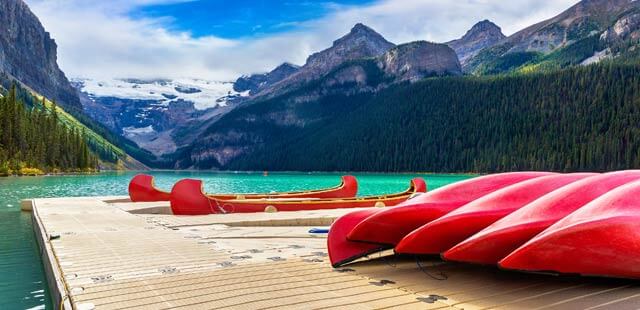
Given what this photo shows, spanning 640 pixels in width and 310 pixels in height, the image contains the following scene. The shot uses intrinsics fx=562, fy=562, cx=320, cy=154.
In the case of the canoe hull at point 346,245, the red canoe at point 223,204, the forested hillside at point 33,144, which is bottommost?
the red canoe at point 223,204

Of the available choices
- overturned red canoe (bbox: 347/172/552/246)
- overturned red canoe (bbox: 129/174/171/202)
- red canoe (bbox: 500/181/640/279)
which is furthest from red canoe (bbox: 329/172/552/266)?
overturned red canoe (bbox: 129/174/171/202)

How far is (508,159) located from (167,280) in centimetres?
18652

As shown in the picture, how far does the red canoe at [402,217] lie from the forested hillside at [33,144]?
10697 cm

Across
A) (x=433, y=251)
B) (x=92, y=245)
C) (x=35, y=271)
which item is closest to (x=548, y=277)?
(x=433, y=251)

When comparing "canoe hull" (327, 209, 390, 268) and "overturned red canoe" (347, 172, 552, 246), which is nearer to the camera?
"overturned red canoe" (347, 172, 552, 246)

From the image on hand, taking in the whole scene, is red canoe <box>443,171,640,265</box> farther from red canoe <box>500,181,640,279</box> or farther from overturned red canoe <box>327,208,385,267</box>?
overturned red canoe <box>327,208,385,267</box>

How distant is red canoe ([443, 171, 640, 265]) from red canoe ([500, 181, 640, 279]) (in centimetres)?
41

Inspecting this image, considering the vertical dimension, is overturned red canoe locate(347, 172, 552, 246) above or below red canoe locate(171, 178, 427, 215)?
above

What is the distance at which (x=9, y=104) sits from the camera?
110812 mm

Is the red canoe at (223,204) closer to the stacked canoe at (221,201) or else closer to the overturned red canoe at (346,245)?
the stacked canoe at (221,201)

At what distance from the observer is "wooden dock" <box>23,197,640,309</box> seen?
6.74 meters

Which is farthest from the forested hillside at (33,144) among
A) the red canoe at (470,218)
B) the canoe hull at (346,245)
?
the red canoe at (470,218)

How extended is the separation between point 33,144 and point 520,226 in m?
126

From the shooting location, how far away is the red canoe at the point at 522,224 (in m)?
7.25
